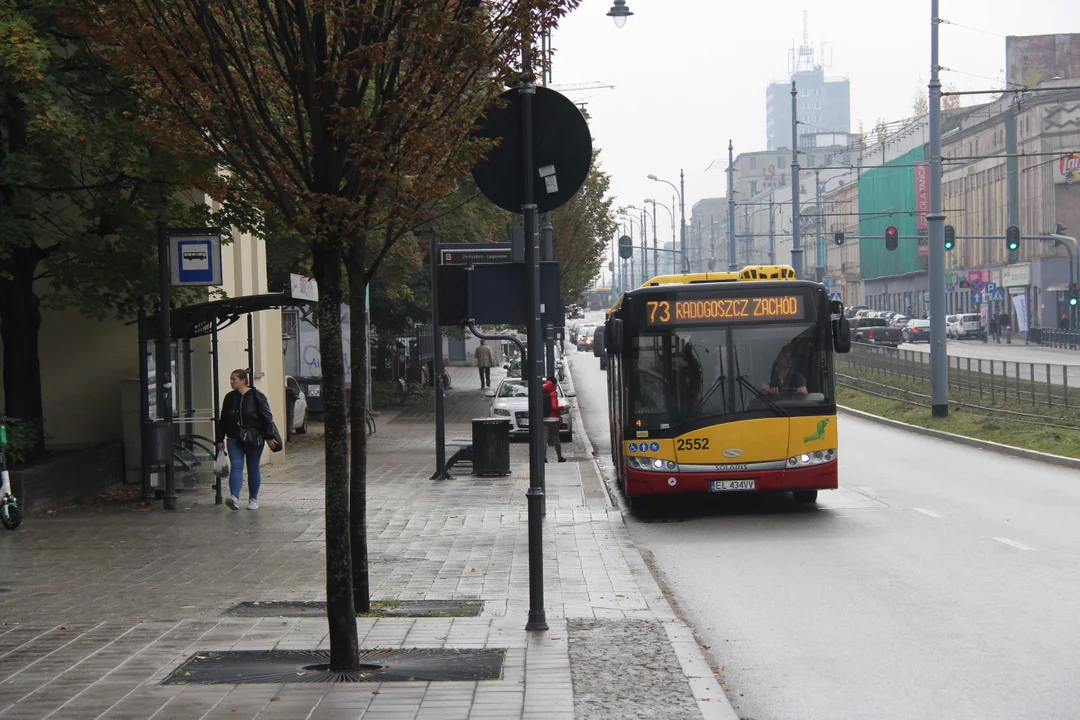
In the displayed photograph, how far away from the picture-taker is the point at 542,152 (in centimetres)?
843

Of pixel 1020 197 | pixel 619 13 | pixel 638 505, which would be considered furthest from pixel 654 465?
pixel 1020 197

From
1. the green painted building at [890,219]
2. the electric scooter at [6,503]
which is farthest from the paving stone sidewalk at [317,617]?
the green painted building at [890,219]

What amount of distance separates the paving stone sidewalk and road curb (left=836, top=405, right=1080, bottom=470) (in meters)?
8.09

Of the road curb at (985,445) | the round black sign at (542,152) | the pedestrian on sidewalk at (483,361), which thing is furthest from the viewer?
the pedestrian on sidewalk at (483,361)

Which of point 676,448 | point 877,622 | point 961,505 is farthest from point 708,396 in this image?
point 877,622

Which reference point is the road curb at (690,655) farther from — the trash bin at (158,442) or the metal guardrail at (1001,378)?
the metal guardrail at (1001,378)

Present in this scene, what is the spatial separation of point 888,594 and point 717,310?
598 cm

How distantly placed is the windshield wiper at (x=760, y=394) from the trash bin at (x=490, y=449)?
5928 millimetres

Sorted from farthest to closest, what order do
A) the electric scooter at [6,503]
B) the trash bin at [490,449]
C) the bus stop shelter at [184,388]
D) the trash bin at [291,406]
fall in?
the trash bin at [291,406]
the trash bin at [490,449]
the bus stop shelter at [184,388]
the electric scooter at [6,503]

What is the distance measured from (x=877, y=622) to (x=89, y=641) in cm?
501

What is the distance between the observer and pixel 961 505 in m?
15.9

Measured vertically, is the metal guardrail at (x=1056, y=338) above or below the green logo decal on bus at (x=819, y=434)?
above

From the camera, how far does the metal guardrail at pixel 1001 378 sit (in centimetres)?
2748

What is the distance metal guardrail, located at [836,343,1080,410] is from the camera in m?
27.5
